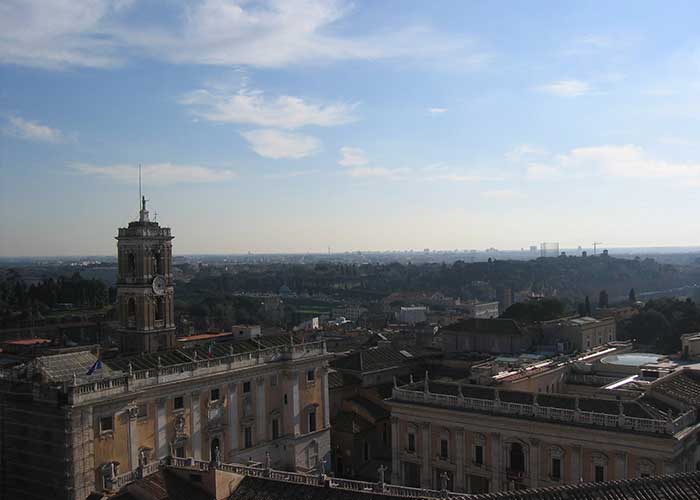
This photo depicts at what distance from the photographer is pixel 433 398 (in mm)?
36312

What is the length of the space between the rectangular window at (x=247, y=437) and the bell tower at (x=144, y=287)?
25.4ft

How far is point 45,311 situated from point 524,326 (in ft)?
252

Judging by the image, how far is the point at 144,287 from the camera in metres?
41.2

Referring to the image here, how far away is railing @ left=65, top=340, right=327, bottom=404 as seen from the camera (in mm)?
29734

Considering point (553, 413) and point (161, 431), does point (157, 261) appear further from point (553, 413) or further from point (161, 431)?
point (553, 413)

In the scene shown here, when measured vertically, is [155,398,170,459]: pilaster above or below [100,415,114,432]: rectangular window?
below

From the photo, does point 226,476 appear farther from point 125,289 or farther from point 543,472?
point 125,289

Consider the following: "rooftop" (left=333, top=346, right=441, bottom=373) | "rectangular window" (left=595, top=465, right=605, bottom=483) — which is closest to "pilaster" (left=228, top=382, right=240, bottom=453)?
"rooftop" (left=333, top=346, right=441, bottom=373)

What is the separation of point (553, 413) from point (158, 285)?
2374 centimetres

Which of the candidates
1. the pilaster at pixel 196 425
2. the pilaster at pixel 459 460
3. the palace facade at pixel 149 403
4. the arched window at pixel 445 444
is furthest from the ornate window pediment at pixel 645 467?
the pilaster at pixel 196 425

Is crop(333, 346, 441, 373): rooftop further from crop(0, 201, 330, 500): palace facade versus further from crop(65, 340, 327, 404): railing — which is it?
crop(65, 340, 327, 404): railing

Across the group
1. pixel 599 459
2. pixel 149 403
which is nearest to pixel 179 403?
pixel 149 403

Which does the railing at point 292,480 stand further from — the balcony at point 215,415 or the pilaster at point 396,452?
the pilaster at point 396,452

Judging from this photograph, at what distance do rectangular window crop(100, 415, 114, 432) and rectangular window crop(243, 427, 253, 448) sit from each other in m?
9.35
